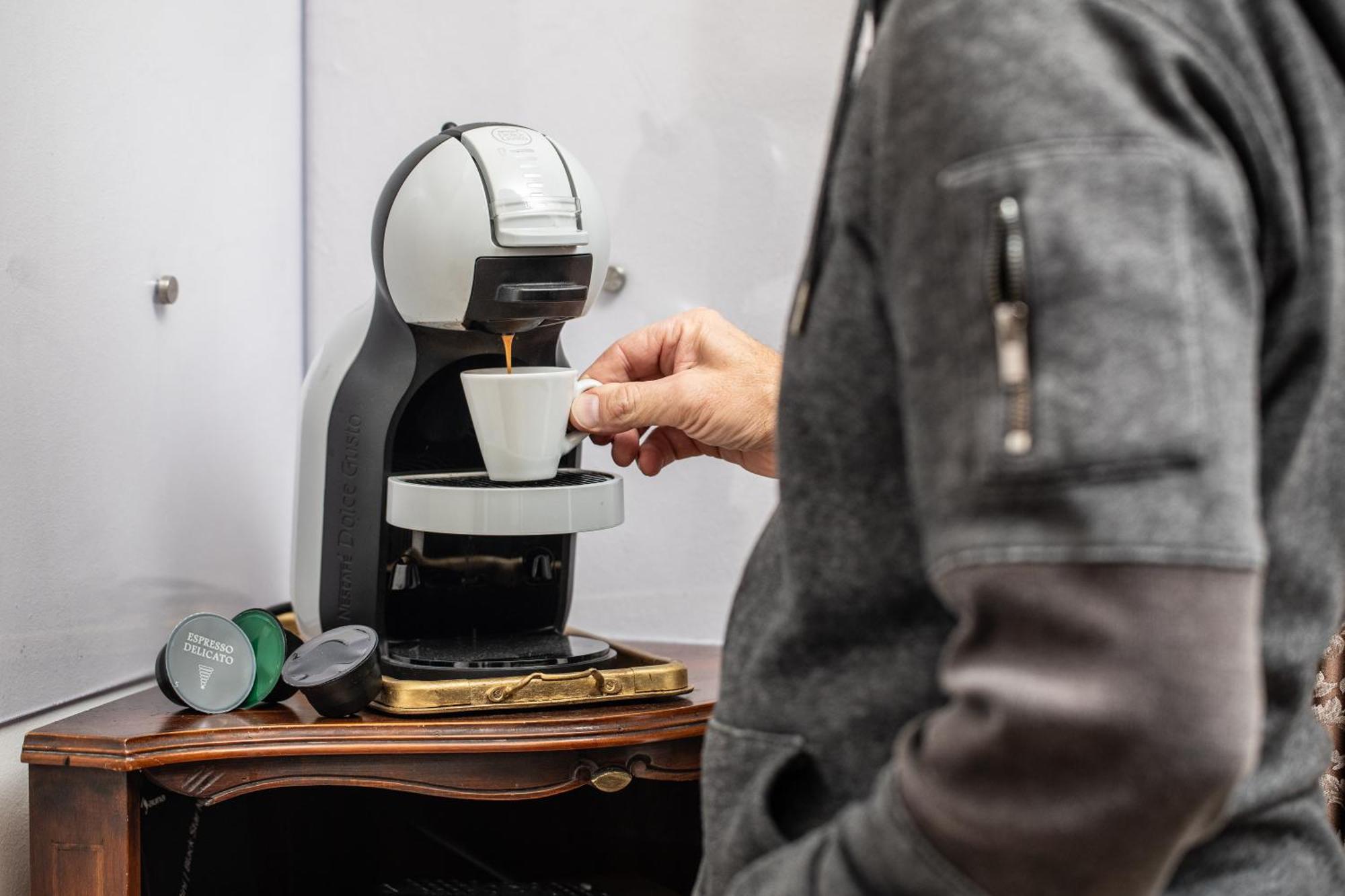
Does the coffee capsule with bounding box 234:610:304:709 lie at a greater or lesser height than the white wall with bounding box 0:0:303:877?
lesser

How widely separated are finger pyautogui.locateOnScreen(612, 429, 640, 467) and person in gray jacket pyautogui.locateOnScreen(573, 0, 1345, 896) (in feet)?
2.12

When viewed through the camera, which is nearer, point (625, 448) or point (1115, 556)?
point (1115, 556)

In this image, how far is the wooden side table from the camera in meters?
0.89

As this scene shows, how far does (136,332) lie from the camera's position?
3.75 ft

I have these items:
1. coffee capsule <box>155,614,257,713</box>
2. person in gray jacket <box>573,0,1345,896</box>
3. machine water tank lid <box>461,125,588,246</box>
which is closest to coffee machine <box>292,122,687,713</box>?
machine water tank lid <box>461,125,588,246</box>

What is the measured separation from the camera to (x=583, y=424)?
3.37 ft

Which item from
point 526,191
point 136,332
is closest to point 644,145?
point 526,191

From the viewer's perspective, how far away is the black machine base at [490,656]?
100cm

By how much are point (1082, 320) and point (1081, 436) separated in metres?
0.04

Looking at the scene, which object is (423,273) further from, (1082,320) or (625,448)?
(1082,320)

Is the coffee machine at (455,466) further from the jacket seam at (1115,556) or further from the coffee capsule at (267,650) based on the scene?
the jacket seam at (1115,556)

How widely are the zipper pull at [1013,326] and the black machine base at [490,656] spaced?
68 cm

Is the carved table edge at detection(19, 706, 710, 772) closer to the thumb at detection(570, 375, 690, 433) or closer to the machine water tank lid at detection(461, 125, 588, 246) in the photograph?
the thumb at detection(570, 375, 690, 433)

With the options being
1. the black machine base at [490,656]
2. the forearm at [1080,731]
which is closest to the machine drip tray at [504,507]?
the black machine base at [490,656]
